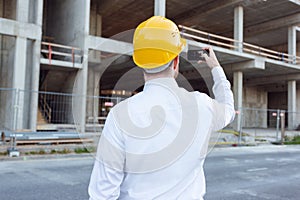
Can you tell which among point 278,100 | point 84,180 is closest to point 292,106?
point 278,100

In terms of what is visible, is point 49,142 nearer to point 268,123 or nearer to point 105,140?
point 105,140

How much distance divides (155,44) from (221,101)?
0.51 m

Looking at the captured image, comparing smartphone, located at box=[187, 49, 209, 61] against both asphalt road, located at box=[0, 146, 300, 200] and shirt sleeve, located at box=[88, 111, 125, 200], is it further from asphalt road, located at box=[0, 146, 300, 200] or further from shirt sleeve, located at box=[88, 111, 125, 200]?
asphalt road, located at box=[0, 146, 300, 200]

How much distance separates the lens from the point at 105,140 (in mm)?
1222

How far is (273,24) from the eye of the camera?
82.2 ft

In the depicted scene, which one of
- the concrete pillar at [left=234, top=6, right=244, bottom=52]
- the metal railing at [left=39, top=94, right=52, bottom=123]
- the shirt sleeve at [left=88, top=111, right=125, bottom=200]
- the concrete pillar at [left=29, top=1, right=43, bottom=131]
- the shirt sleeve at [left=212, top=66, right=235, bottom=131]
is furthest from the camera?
the concrete pillar at [left=234, top=6, right=244, bottom=52]


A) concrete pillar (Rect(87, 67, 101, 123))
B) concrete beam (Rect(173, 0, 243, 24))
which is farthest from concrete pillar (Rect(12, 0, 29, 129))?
concrete beam (Rect(173, 0, 243, 24))

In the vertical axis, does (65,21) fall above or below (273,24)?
below

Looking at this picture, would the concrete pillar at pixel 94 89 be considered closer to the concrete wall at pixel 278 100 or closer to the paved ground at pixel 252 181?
the paved ground at pixel 252 181

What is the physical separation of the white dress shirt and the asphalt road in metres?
4.17

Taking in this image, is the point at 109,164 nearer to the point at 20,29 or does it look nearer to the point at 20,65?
the point at 20,65

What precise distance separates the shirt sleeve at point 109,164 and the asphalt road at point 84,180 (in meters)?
4.20

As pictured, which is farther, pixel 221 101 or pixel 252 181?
pixel 252 181

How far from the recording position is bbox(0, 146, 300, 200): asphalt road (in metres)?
5.43
